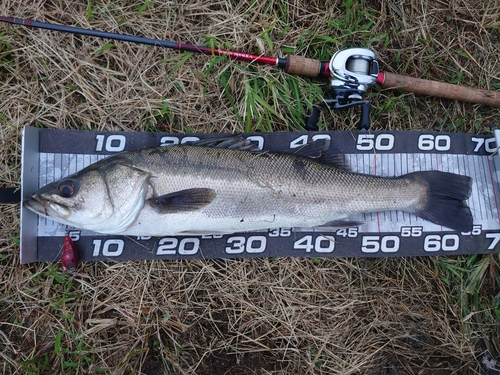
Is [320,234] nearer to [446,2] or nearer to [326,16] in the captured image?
[326,16]

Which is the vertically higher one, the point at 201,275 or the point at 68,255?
the point at 68,255

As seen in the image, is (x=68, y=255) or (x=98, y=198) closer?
(x=98, y=198)

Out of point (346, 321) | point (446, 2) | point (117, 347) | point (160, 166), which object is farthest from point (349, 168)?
point (117, 347)

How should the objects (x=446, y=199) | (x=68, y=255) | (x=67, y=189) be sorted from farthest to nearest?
(x=446, y=199) → (x=68, y=255) → (x=67, y=189)

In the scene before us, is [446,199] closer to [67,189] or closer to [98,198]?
[98,198]

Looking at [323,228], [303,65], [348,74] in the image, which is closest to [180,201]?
[323,228]

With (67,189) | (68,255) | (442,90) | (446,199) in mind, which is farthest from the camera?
(442,90)

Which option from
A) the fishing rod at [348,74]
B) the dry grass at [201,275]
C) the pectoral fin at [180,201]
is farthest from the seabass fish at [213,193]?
the fishing rod at [348,74]

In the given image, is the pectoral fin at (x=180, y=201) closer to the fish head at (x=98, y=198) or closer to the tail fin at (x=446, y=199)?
the fish head at (x=98, y=198)
